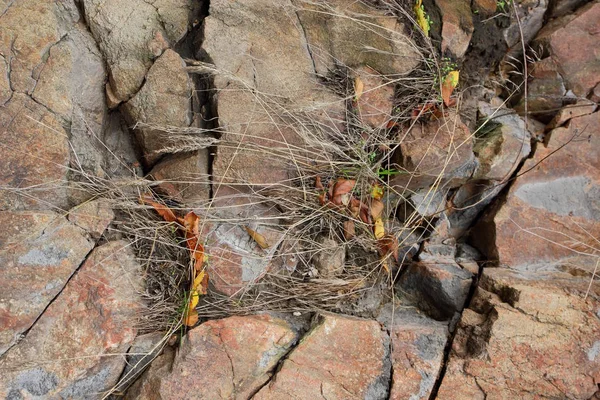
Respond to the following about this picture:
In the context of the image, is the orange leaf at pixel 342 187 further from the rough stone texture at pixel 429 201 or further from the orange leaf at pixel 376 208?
the rough stone texture at pixel 429 201

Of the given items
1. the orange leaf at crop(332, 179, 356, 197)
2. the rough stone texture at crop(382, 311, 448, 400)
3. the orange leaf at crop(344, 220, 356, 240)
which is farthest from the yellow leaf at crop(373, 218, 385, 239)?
the rough stone texture at crop(382, 311, 448, 400)

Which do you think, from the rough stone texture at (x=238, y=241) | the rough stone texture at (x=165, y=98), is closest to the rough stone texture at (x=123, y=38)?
the rough stone texture at (x=165, y=98)

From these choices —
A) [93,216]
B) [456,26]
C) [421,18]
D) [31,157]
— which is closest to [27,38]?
[31,157]

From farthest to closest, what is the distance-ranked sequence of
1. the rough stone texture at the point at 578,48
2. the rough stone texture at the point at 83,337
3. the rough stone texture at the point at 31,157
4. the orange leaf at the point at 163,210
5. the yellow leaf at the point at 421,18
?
the rough stone texture at the point at 578,48 → the yellow leaf at the point at 421,18 → the orange leaf at the point at 163,210 → the rough stone texture at the point at 31,157 → the rough stone texture at the point at 83,337

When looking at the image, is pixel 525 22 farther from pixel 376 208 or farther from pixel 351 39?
pixel 376 208

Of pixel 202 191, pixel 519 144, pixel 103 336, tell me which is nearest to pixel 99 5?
pixel 202 191
